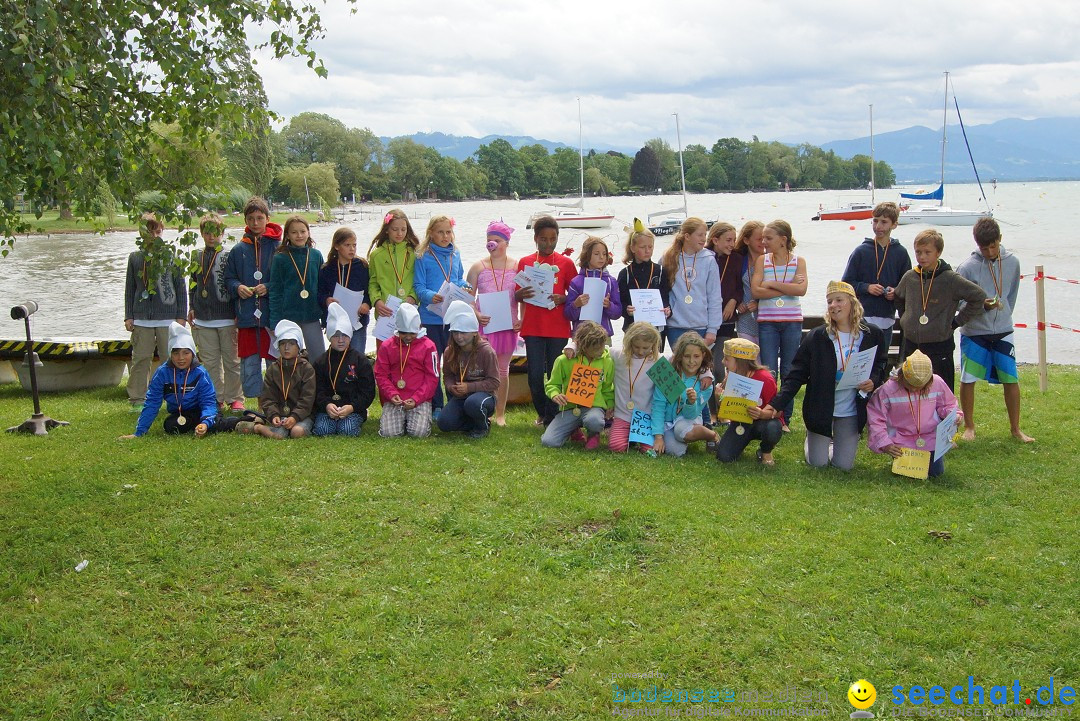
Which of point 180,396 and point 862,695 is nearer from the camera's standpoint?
point 862,695

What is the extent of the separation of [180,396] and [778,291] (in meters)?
5.67

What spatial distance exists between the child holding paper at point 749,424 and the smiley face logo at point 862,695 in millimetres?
3425

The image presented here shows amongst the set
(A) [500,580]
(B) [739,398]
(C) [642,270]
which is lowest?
(A) [500,580]

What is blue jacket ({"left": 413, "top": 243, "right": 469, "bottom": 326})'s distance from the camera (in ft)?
28.6

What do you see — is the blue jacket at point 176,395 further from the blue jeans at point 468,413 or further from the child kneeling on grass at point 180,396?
the blue jeans at point 468,413

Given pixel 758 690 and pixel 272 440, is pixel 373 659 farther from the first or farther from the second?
pixel 272 440

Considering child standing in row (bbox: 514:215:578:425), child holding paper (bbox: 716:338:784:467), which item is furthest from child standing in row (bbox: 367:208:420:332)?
child holding paper (bbox: 716:338:784:467)

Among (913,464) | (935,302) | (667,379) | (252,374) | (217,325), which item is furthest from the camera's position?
(252,374)

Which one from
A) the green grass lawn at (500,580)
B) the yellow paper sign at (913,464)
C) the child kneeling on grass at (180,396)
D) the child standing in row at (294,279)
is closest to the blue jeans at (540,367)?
the green grass lawn at (500,580)

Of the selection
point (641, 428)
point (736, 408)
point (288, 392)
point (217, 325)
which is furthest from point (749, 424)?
point (217, 325)

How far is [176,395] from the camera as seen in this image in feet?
26.3

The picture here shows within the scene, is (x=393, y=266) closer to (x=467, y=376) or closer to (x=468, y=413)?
(x=467, y=376)

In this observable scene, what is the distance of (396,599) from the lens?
4.78 m

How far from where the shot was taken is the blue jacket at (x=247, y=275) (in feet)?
28.9
